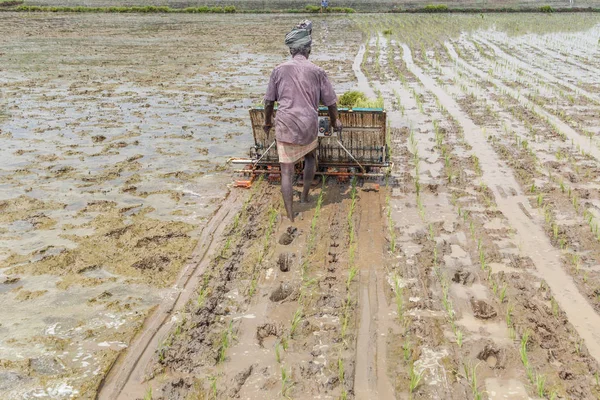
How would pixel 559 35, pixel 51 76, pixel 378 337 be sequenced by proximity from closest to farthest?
pixel 378 337, pixel 51 76, pixel 559 35

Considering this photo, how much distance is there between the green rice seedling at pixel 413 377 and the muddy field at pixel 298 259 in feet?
0.06

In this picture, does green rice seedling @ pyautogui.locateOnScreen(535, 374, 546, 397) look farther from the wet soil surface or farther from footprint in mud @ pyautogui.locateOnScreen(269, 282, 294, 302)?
the wet soil surface

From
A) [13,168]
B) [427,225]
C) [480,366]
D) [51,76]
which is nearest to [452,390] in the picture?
[480,366]

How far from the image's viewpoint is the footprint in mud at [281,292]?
391cm

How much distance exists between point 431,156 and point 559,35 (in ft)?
52.5

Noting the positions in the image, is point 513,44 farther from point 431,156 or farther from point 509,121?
point 431,156

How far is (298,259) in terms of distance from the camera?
4473mm

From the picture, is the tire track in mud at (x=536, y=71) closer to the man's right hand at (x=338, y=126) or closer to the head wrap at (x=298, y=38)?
the man's right hand at (x=338, y=126)

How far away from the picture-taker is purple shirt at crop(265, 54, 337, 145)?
4969mm

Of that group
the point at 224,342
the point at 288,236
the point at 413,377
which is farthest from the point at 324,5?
the point at 413,377

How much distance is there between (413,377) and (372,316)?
727 millimetres

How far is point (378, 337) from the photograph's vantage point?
344 centimetres

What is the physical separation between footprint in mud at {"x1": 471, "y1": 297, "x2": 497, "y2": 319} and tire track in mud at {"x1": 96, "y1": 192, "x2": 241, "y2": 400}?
2073 millimetres

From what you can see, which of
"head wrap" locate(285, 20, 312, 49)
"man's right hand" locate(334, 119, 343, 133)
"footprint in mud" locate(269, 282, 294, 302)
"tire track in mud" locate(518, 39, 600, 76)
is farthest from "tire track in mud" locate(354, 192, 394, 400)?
"tire track in mud" locate(518, 39, 600, 76)
